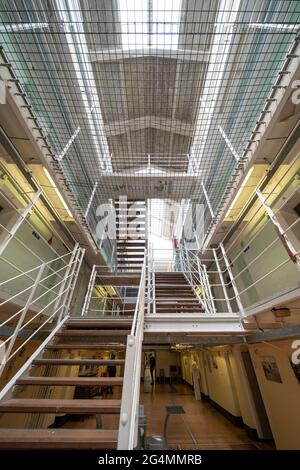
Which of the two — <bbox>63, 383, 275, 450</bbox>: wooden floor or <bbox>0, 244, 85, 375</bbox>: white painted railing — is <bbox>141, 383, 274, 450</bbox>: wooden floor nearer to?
<bbox>63, 383, 275, 450</bbox>: wooden floor

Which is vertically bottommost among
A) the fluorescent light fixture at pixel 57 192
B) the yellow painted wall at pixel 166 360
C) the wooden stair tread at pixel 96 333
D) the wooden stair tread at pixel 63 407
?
A: the wooden stair tread at pixel 63 407

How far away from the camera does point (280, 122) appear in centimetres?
178

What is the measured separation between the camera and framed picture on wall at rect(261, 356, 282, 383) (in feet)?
10.4

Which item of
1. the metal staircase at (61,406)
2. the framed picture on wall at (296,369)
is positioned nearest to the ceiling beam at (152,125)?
the metal staircase at (61,406)

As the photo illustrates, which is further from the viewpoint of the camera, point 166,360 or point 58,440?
point 166,360

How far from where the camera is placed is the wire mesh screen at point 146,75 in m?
2.22

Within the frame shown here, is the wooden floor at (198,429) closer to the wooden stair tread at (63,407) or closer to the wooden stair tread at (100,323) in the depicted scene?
the wooden stair tread at (100,323)

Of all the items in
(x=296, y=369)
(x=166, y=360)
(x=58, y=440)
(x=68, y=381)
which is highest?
(x=166, y=360)

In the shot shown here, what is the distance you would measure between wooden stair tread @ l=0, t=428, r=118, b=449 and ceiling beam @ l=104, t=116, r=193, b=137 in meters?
4.62

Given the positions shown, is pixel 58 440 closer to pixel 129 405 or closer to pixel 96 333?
pixel 129 405

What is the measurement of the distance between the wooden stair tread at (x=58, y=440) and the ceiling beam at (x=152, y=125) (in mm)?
4615

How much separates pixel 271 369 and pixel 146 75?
5926 mm

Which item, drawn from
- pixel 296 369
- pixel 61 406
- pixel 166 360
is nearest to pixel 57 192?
pixel 61 406

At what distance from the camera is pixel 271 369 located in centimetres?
331
